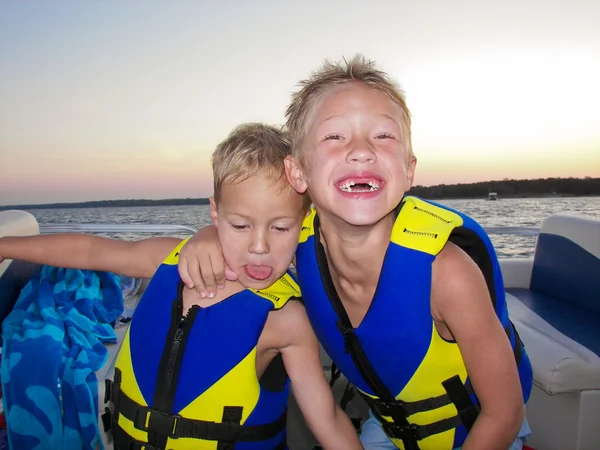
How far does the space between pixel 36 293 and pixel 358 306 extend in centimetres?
200

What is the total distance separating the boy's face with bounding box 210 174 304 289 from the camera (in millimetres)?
1689

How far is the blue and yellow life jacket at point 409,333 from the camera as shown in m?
1.67

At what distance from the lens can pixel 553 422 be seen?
261 centimetres

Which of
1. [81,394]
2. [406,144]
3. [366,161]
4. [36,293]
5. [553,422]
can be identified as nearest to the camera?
[366,161]

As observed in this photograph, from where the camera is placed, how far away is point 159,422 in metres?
1.73

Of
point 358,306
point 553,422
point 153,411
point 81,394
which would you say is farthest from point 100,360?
point 553,422

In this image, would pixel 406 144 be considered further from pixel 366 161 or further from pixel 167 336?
pixel 167 336

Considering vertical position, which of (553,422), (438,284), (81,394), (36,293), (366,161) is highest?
(366,161)

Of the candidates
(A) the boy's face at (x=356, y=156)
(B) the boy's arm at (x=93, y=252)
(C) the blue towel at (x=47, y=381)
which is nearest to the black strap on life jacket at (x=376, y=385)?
(A) the boy's face at (x=356, y=156)

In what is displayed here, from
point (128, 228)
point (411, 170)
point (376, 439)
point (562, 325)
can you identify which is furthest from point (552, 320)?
point (128, 228)

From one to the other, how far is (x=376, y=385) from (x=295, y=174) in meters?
0.85

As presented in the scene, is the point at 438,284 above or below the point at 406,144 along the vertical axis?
below

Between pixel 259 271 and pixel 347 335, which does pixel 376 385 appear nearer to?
pixel 347 335

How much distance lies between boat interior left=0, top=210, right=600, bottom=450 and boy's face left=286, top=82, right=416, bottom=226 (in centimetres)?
160
